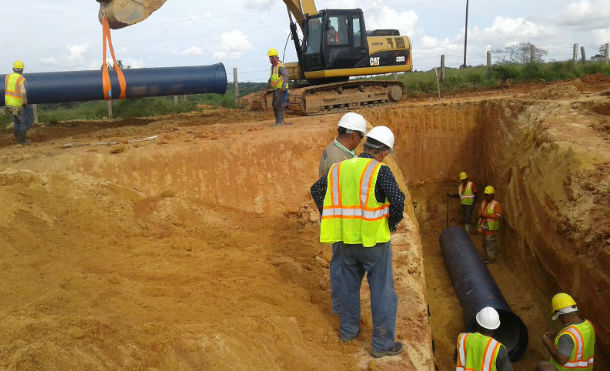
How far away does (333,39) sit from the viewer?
13.7 m

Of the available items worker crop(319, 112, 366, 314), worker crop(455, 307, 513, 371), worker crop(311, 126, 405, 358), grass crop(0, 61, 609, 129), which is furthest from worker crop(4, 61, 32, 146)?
worker crop(455, 307, 513, 371)

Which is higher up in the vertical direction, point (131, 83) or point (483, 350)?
point (131, 83)

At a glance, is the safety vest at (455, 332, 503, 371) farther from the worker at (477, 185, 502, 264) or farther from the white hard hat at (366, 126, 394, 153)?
the worker at (477, 185, 502, 264)

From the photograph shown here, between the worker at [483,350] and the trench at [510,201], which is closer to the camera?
the worker at [483,350]

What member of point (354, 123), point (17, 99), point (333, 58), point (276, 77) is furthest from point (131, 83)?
point (354, 123)

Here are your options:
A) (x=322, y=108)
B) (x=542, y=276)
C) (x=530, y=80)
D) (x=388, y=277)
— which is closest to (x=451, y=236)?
(x=542, y=276)

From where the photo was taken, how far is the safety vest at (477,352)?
180 inches

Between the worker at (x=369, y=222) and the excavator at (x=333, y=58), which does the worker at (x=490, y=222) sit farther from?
the worker at (x=369, y=222)

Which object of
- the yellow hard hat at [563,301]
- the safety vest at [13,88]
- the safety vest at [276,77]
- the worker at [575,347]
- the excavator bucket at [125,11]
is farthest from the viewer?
the safety vest at [276,77]

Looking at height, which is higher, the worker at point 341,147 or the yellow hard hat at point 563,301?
the worker at point 341,147

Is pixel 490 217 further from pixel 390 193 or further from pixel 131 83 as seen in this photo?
pixel 131 83

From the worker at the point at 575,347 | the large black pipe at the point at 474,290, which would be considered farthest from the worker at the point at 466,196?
the worker at the point at 575,347

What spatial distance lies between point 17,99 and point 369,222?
9.18m

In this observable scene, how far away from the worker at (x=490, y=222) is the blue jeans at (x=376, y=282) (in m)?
7.06
